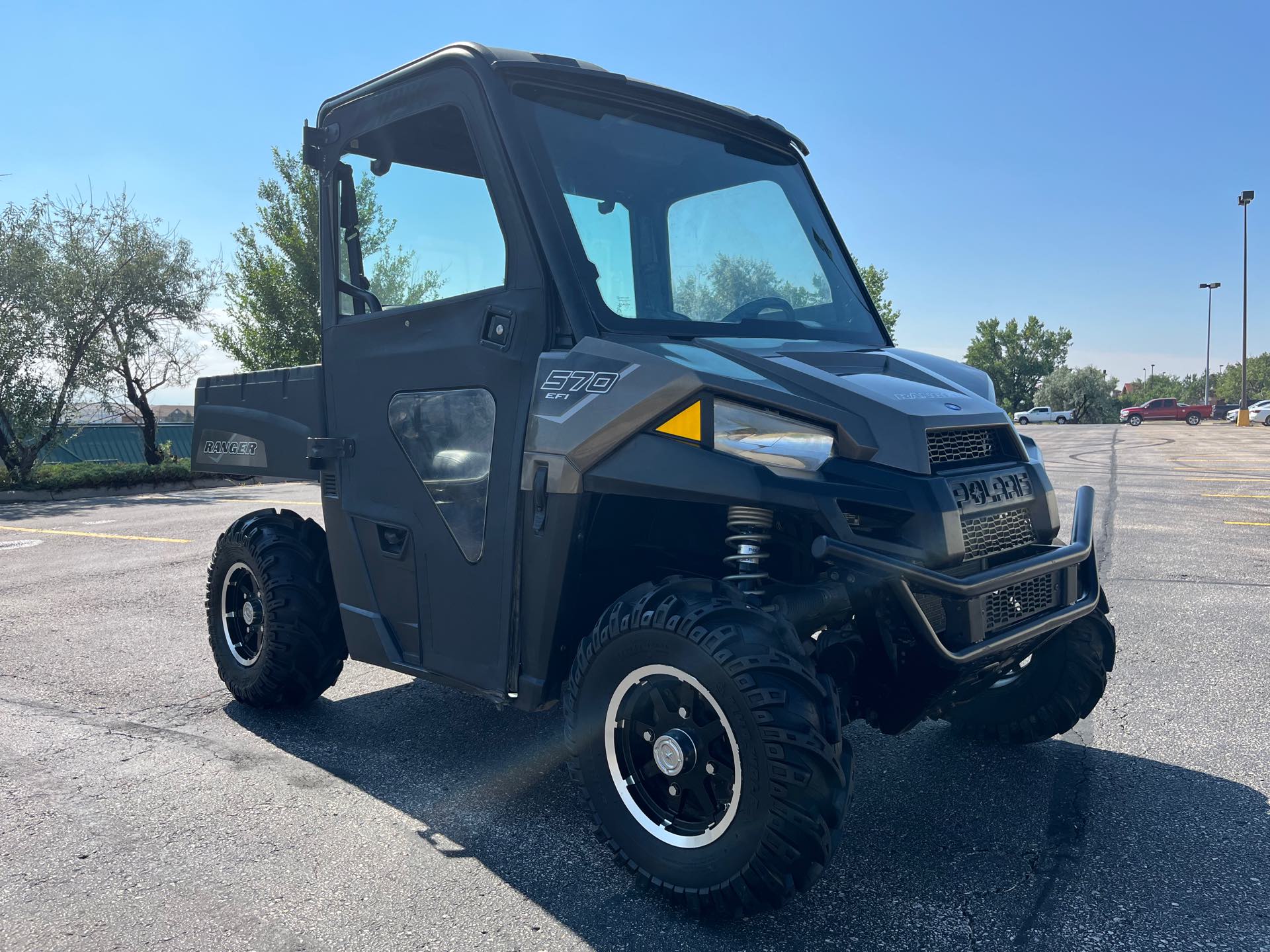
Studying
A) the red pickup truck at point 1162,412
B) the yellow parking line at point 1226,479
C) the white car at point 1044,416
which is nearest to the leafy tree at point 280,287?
the yellow parking line at point 1226,479

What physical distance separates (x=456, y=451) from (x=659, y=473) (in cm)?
90

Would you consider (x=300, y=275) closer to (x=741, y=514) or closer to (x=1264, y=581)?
(x=1264, y=581)

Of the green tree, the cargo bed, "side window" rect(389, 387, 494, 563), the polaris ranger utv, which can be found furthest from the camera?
the green tree

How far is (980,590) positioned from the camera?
249 centimetres

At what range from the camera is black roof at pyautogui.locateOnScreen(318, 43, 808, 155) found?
3043 millimetres

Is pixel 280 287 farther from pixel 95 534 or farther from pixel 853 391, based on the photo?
pixel 853 391

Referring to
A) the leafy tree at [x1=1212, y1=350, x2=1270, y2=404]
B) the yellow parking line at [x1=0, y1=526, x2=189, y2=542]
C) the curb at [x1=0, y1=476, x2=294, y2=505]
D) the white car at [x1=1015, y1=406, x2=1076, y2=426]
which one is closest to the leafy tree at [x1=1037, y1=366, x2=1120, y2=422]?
the white car at [x1=1015, y1=406, x2=1076, y2=426]

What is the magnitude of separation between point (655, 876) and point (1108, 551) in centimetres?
732

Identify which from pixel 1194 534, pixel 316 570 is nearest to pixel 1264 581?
pixel 1194 534

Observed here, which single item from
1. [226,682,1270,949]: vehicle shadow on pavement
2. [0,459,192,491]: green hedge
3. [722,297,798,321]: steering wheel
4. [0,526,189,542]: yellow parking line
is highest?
[722,297,798,321]: steering wheel

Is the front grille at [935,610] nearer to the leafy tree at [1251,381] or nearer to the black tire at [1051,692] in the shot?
the black tire at [1051,692]

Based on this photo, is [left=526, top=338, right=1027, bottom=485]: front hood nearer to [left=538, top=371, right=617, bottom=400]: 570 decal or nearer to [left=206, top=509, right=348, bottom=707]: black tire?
[left=538, top=371, right=617, bottom=400]: 570 decal

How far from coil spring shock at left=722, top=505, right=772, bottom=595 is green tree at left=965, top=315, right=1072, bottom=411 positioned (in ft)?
348

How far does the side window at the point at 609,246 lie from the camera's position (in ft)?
9.82
